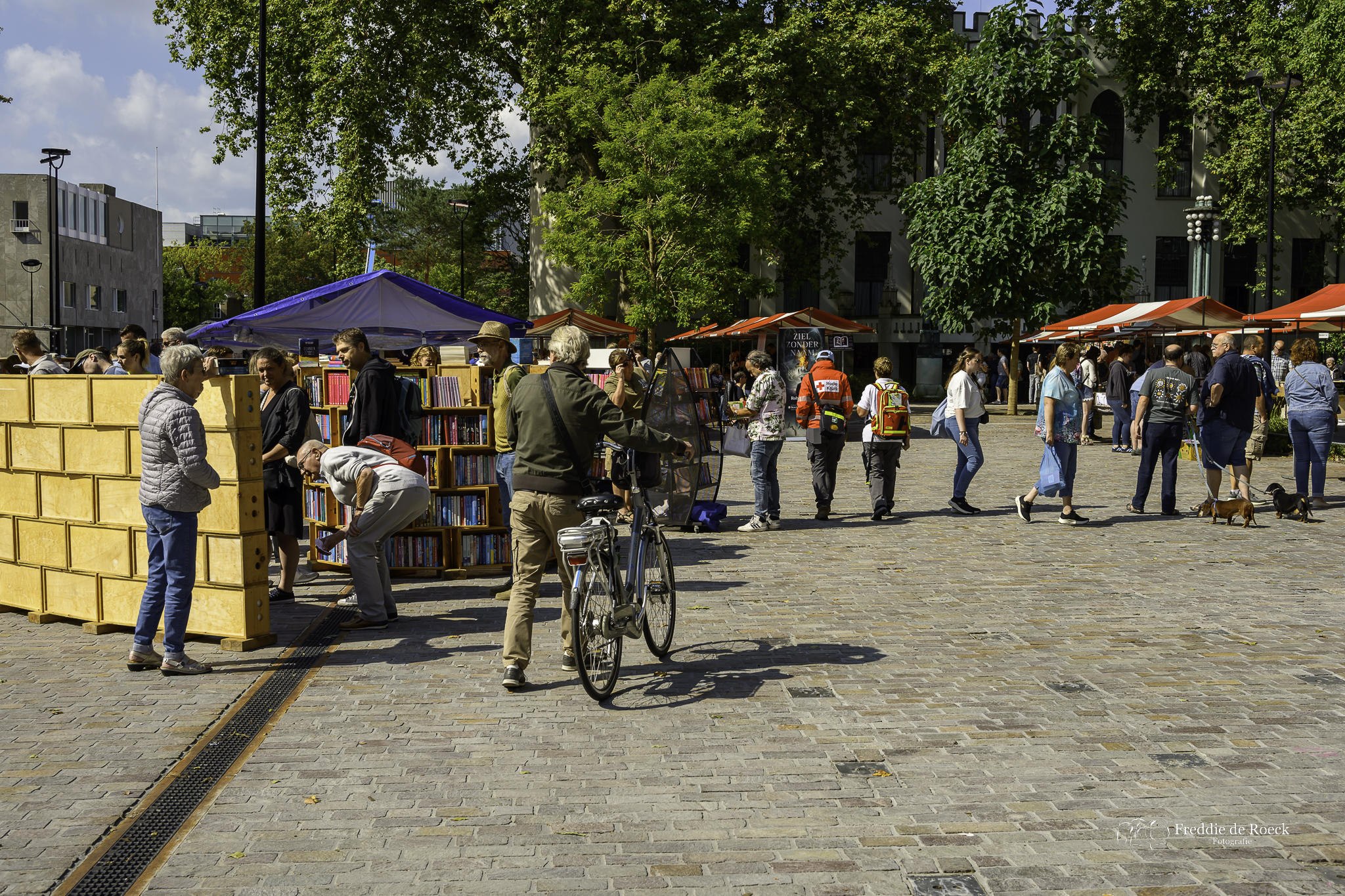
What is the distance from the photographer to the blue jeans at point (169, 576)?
6586 millimetres

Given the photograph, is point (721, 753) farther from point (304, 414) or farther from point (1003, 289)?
point (1003, 289)

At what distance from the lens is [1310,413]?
13.5 m

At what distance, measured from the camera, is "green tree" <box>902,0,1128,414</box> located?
32781 millimetres

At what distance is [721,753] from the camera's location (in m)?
5.21

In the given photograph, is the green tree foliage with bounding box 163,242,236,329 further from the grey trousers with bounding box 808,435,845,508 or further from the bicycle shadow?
the bicycle shadow

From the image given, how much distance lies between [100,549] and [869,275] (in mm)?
46228

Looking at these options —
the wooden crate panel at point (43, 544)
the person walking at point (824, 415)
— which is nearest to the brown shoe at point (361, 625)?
the wooden crate panel at point (43, 544)

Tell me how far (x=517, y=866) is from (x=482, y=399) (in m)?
6.51

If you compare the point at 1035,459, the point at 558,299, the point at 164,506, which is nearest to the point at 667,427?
the point at 164,506

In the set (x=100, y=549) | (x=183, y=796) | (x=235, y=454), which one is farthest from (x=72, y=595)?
(x=183, y=796)

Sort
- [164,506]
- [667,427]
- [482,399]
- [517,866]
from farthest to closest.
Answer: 1. [667,427]
2. [482,399]
3. [164,506]
4. [517,866]

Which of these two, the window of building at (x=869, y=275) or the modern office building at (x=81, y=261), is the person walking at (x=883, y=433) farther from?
the modern office building at (x=81, y=261)

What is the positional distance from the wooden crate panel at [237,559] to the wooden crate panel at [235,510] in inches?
1.9

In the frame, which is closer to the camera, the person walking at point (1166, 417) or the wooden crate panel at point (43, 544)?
the wooden crate panel at point (43, 544)
